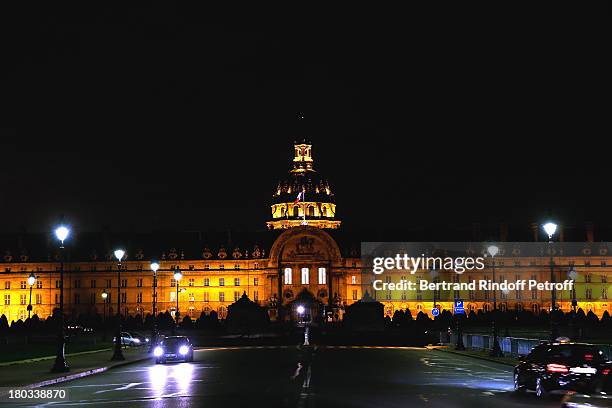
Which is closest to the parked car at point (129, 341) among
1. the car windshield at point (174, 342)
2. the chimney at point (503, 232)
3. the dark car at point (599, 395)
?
the car windshield at point (174, 342)

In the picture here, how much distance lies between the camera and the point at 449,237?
6929 inches

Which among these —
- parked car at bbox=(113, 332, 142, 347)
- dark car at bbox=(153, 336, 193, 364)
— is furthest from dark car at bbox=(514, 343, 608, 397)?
parked car at bbox=(113, 332, 142, 347)

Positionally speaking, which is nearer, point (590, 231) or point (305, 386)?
point (305, 386)

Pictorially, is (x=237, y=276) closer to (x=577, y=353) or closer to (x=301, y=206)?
(x=301, y=206)

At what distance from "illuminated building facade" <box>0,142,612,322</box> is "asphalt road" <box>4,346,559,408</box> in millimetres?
119258

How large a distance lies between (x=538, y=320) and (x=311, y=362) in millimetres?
72039

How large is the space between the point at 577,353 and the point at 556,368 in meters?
0.83

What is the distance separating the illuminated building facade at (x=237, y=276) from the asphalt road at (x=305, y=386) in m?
119

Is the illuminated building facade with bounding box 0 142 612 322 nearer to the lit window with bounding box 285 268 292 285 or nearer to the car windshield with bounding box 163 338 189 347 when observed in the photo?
the lit window with bounding box 285 268 292 285

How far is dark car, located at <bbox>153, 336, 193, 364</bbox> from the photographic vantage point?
49.3m

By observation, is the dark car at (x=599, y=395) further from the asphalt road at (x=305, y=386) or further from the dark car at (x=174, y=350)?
the dark car at (x=174, y=350)

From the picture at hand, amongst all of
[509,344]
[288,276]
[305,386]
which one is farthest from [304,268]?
[305,386]

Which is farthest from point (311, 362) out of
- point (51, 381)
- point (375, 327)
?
point (375, 327)

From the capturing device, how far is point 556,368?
1070 inches
